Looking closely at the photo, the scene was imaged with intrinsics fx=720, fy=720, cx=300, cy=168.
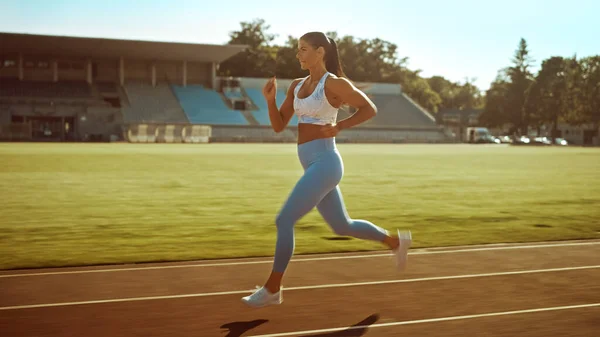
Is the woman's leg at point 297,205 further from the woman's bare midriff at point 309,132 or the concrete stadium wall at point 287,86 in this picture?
the concrete stadium wall at point 287,86

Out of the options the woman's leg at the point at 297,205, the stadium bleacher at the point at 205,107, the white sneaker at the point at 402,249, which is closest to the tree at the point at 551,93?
the stadium bleacher at the point at 205,107

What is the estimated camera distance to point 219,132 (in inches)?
2859

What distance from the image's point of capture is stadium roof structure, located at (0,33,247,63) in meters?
67.9

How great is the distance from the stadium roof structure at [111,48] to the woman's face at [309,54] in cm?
6663

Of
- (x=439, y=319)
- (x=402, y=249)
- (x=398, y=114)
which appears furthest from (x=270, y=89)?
(x=398, y=114)

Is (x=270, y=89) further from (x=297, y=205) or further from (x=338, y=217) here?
(x=338, y=217)

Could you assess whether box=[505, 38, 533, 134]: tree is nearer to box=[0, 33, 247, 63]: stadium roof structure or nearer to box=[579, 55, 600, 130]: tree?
box=[579, 55, 600, 130]: tree

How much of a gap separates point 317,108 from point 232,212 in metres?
7.66

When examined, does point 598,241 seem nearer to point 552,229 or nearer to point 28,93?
point 552,229

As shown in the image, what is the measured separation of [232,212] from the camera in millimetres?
12812

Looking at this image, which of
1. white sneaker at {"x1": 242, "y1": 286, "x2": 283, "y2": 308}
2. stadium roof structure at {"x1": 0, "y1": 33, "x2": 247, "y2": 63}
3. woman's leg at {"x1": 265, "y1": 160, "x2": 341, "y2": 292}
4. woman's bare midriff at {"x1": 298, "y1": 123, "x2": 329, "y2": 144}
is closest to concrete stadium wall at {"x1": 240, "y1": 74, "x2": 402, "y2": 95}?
stadium roof structure at {"x1": 0, "y1": 33, "x2": 247, "y2": 63}

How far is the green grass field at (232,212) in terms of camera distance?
8.91m

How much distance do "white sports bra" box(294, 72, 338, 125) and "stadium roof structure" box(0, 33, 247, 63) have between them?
66.7 m

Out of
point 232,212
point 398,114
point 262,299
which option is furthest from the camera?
point 398,114
